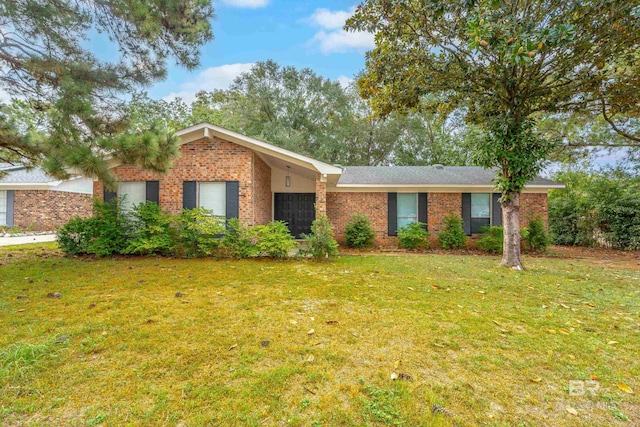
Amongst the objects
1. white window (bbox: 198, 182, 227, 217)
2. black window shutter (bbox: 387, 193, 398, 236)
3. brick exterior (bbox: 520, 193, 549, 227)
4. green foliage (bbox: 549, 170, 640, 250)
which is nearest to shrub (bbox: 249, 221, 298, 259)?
white window (bbox: 198, 182, 227, 217)

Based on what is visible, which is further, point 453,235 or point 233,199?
point 453,235

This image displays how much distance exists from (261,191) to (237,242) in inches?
107

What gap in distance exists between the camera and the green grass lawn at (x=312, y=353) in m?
2.10

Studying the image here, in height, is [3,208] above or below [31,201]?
below

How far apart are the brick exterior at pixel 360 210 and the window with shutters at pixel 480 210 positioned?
325 cm

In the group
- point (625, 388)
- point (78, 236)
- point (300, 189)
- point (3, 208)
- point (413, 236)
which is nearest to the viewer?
point (625, 388)

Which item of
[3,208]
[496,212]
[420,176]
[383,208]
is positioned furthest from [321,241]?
[3,208]

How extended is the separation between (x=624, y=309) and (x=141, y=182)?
11.1m

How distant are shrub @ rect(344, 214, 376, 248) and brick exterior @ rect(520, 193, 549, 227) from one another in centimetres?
608

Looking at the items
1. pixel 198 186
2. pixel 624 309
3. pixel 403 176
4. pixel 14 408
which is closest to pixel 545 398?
pixel 624 309

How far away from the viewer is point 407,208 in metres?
12.1

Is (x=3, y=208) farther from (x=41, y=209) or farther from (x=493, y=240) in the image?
(x=493, y=240)

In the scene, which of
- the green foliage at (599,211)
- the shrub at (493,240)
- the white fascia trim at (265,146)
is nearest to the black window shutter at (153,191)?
the white fascia trim at (265,146)

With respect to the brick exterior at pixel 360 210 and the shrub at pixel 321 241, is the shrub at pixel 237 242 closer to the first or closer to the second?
the shrub at pixel 321 241
